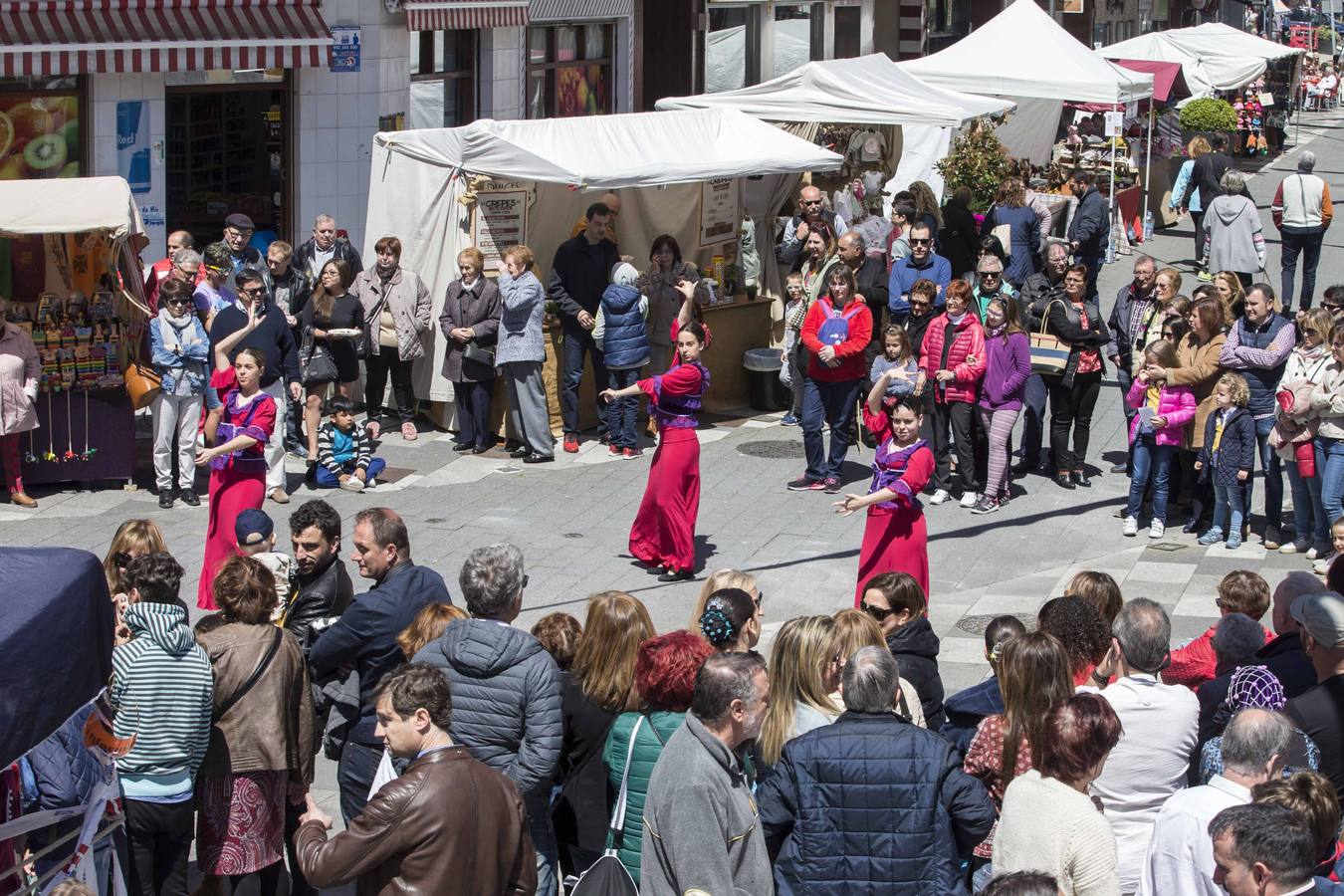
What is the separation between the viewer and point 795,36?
92.3 feet

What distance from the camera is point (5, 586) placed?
561 centimetres

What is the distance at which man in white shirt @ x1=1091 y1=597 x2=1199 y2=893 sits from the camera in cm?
610

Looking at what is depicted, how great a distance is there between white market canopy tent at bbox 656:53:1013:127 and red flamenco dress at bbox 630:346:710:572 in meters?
6.78

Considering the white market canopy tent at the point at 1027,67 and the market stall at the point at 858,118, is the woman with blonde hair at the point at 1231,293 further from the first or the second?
the white market canopy tent at the point at 1027,67

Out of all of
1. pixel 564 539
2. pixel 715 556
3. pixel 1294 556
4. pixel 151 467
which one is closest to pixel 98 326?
pixel 151 467

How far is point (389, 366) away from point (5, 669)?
9.89 meters

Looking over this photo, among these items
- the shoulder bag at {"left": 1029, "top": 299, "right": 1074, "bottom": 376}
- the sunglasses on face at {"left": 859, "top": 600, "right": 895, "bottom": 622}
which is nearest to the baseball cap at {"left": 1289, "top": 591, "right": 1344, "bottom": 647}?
the sunglasses on face at {"left": 859, "top": 600, "right": 895, "bottom": 622}

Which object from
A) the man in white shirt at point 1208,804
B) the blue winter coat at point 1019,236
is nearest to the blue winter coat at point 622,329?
the blue winter coat at point 1019,236

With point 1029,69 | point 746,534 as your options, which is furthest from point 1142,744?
point 1029,69

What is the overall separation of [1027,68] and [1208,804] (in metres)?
18.5

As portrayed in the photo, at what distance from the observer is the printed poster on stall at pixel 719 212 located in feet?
53.8

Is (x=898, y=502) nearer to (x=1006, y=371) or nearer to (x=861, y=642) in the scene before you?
(x=861, y=642)

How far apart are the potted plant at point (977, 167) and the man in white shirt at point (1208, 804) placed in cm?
1462

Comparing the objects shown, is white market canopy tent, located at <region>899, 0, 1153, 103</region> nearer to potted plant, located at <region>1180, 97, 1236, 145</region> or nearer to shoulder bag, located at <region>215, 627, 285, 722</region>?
potted plant, located at <region>1180, 97, 1236, 145</region>
